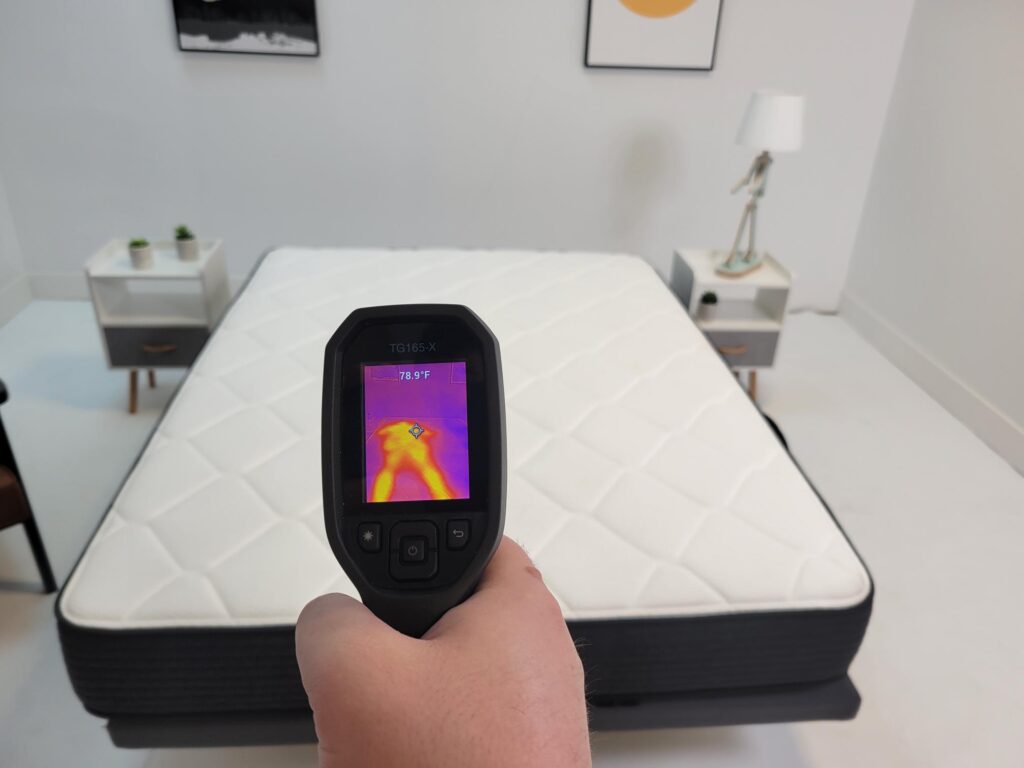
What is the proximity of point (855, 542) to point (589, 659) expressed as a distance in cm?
121

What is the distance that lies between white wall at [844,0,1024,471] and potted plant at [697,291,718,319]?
3.27 ft

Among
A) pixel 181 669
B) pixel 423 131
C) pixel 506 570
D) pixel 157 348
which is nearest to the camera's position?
pixel 506 570

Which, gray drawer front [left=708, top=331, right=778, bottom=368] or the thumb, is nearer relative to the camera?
the thumb

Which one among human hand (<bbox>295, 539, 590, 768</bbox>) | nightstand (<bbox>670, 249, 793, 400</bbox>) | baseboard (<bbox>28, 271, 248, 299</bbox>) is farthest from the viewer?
baseboard (<bbox>28, 271, 248, 299</bbox>)

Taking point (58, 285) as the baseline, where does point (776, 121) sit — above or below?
above

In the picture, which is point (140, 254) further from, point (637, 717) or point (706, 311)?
point (637, 717)

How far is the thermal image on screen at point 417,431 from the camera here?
2.33ft

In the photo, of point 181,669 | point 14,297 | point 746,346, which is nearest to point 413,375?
point 181,669

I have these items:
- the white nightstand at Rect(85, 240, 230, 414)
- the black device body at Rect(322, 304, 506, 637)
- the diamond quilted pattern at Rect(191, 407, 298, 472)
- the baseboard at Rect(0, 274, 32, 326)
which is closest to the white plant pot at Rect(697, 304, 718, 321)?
the diamond quilted pattern at Rect(191, 407, 298, 472)

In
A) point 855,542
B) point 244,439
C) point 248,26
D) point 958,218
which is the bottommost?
point 855,542

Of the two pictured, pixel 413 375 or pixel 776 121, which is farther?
pixel 776 121

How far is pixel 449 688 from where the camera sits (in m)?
0.54

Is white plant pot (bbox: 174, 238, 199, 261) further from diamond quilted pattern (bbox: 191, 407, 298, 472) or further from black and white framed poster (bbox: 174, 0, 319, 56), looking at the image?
diamond quilted pattern (bbox: 191, 407, 298, 472)

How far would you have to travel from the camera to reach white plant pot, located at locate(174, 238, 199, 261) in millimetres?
2611
